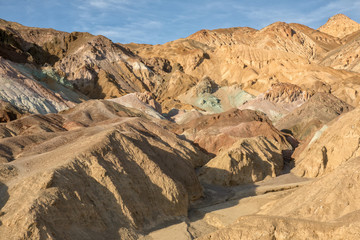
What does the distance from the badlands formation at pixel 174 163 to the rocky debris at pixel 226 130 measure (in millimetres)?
144

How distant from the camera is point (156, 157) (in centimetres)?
2233

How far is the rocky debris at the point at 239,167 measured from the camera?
28297 millimetres

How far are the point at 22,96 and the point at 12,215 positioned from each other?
127 ft

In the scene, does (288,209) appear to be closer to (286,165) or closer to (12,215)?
(12,215)

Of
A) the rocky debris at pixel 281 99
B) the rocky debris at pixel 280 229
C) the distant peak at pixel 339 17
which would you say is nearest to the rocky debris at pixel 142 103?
the rocky debris at pixel 281 99

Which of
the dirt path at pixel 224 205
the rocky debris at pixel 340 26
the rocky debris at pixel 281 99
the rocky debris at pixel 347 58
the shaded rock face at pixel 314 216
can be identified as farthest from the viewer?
the rocky debris at pixel 340 26


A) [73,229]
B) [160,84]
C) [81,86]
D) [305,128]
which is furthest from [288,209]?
[160,84]

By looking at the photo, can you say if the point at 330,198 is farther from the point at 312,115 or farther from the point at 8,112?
the point at 312,115

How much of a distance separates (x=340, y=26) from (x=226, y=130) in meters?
113

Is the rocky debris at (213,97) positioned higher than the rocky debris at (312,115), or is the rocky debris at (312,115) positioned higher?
the rocky debris at (213,97)

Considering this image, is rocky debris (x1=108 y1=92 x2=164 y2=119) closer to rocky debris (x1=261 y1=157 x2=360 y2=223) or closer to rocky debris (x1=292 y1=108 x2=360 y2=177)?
rocky debris (x1=292 y1=108 x2=360 y2=177)

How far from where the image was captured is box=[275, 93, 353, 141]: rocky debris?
5203 cm

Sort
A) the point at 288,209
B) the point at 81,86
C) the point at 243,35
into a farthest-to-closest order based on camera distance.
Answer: the point at 243,35, the point at 81,86, the point at 288,209

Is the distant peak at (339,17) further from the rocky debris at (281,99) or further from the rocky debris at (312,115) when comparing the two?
the rocky debris at (312,115)
